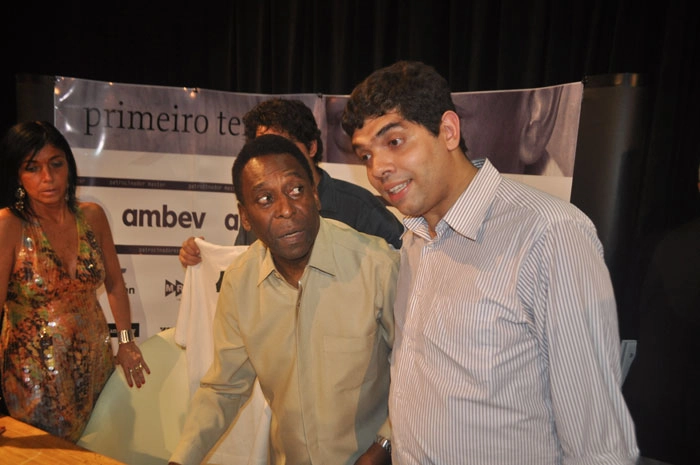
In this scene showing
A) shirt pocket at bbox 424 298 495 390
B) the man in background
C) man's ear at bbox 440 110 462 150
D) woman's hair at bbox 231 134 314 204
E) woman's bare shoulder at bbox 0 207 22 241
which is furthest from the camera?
the man in background

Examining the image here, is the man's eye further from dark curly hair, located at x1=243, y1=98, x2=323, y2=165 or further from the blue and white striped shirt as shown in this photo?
dark curly hair, located at x1=243, y1=98, x2=323, y2=165

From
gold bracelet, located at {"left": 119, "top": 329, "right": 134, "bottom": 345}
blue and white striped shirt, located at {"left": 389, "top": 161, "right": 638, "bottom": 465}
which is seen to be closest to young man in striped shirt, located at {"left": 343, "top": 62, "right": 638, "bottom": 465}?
blue and white striped shirt, located at {"left": 389, "top": 161, "right": 638, "bottom": 465}

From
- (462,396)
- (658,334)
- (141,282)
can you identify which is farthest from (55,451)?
(658,334)

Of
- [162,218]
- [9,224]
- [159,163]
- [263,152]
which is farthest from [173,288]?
[263,152]

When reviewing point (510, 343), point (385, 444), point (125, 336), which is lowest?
point (125, 336)

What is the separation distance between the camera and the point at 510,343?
113 cm

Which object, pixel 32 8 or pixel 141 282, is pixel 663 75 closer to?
pixel 141 282

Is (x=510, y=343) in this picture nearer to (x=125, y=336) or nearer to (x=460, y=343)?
(x=460, y=343)

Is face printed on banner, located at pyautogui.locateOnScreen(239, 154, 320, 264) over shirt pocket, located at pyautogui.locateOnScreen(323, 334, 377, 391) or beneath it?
over

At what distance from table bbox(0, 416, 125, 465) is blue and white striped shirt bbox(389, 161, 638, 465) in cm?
97

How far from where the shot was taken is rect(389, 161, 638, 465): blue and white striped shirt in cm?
102

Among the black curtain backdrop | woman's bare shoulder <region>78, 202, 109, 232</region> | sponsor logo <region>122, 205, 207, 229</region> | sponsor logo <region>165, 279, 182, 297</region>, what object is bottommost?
sponsor logo <region>165, 279, 182, 297</region>

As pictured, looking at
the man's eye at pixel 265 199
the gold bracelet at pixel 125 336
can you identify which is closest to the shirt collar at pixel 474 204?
the man's eye at pixel 265 199

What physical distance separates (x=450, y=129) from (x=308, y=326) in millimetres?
701
